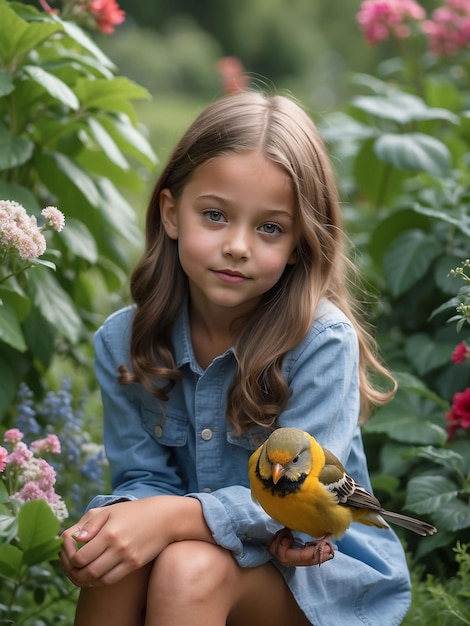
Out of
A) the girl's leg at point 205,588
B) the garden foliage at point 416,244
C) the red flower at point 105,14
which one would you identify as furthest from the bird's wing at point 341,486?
the red flower at point 105,14

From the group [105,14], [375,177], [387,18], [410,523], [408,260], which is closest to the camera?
[410,523]

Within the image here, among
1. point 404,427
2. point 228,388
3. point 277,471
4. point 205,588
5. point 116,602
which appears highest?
point 277,471

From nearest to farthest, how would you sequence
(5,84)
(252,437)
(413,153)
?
(252,437) < (5,84) < (413,153)

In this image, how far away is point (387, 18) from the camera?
12.7 ft

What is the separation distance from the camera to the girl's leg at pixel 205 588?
1769mm

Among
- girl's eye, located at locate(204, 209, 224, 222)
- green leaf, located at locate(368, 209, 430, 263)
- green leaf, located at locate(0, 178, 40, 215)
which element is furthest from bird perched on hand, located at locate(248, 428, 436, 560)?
green leaf, located at locate(368, 209, 430, 263)

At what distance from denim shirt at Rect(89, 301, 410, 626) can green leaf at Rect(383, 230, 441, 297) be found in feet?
2.49

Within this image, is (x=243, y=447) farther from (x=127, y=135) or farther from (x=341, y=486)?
(x=127, y=135)

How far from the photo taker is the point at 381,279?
328 cm

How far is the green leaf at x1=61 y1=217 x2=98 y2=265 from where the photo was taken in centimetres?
246

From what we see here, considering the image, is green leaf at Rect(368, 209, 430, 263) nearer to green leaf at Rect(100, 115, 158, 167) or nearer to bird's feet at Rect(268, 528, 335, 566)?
green leaf at Rect(100, 115, 158, 167)

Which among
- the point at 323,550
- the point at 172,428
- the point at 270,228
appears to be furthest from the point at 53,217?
the point at 323,550

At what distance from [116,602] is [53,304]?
774 millimetres

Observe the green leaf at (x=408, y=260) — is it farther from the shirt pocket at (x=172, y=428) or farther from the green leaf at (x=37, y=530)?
the green leaf at (x=37, y=530)
